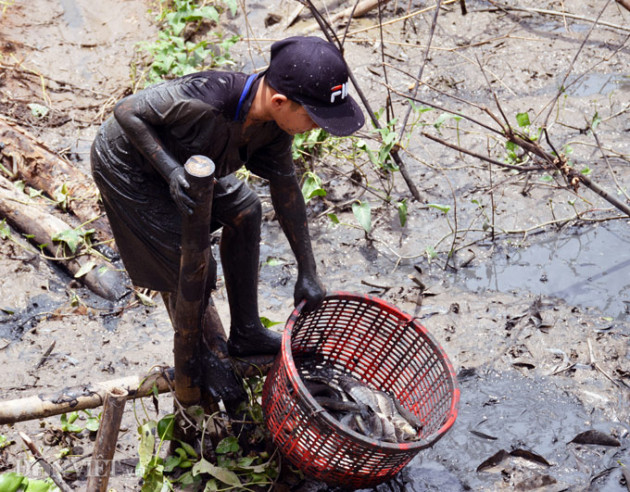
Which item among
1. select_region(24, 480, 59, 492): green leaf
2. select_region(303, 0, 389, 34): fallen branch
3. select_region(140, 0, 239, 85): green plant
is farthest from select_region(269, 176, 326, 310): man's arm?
select_region(303, 0, 389, 34): fallen branch

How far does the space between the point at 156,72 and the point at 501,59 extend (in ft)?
8.92

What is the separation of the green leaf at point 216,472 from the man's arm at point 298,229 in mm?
727

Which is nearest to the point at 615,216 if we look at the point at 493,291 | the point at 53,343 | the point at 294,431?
the point at 493,291

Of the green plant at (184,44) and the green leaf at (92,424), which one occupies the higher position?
the green plant at (184,44)

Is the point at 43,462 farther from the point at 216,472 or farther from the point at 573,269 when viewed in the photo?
the point at 573,269

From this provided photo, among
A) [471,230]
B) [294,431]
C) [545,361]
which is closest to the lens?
[294,431]

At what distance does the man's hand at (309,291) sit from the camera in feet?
9.69

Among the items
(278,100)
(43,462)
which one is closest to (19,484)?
(43,462)

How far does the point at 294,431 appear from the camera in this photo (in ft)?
8.80

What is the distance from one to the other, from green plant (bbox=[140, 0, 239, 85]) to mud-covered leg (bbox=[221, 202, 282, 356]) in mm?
2553

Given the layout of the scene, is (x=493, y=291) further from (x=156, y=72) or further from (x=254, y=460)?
(x=156, y=72)

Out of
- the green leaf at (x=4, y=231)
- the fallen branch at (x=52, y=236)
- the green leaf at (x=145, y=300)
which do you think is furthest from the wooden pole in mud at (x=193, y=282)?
the green leaf at (x=4, y=231)

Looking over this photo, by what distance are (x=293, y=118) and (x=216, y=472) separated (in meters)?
1.41

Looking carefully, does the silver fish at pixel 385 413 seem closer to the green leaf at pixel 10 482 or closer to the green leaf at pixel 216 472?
the green leaf at pixel 216 472
